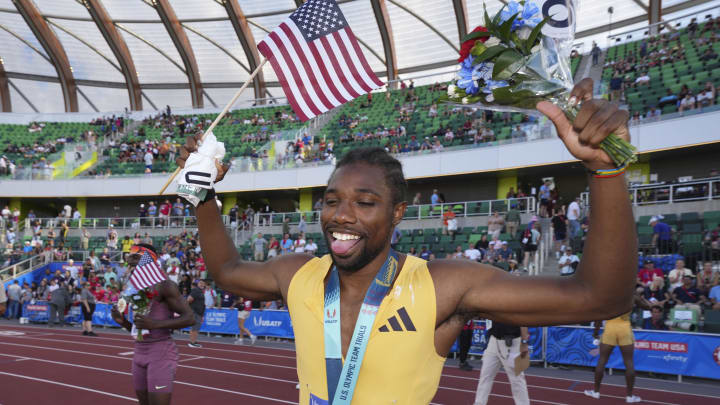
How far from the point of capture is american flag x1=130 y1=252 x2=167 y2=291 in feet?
16.3

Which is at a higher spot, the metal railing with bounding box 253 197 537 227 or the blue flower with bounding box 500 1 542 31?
the metal railing with bounding box 253 197 537 227

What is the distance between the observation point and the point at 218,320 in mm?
16578

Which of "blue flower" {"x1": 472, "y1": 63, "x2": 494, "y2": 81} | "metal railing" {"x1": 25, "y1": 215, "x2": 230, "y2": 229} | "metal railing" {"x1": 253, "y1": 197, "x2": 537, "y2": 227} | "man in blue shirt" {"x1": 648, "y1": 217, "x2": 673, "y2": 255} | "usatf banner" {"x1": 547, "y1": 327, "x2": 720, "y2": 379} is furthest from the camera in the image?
"metal railing" {"x1": 25, "y1": 215, "x2": 230, "y2": 229}

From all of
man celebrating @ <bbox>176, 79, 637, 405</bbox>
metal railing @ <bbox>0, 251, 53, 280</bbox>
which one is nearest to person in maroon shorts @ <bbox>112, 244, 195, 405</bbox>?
man celebrating @ <bbox>176, 79, 637, 405</bbox>

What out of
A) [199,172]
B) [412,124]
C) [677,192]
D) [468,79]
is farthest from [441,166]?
[468,79]

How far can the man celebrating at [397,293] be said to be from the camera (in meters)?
1.69

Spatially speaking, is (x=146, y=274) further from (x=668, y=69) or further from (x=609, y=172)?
(x=668, y=69)

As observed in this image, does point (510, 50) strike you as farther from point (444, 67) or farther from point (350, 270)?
point (444, 67)

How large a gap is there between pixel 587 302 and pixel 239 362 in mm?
10598

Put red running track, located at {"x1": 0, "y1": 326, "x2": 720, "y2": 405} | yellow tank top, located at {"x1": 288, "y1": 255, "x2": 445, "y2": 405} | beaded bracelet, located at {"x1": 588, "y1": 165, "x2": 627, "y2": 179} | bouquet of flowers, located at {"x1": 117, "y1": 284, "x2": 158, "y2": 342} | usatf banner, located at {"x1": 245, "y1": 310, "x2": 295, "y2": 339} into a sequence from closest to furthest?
beaded bracelet, located at {"x1": 588, "y1": 165, "x2": 627, "y2": 179}, yellow tank top, located at {"x1": 288, "y1": 255, "x2": 445, "y2": 405}, bouquet of flowers, located at {"x1": 117, "y1": 284, "x2": 158, "y2": 342}, red running track, located at {"x1": 0, "y1": 326, "x2": 720, "y2": 405}, usatf banner, located at {"x1": 245, "y1": 310, "x2": 295, "y2": 339}

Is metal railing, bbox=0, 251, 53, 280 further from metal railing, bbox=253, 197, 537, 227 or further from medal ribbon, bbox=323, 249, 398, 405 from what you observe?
medal ribbon, bbox=323, 249, 398, 405

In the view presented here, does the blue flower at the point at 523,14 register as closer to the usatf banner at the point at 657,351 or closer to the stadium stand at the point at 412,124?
the usatf banner at the point at 657,351

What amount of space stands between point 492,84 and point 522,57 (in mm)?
137

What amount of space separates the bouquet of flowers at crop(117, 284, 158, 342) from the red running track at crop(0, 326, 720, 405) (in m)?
3.22
